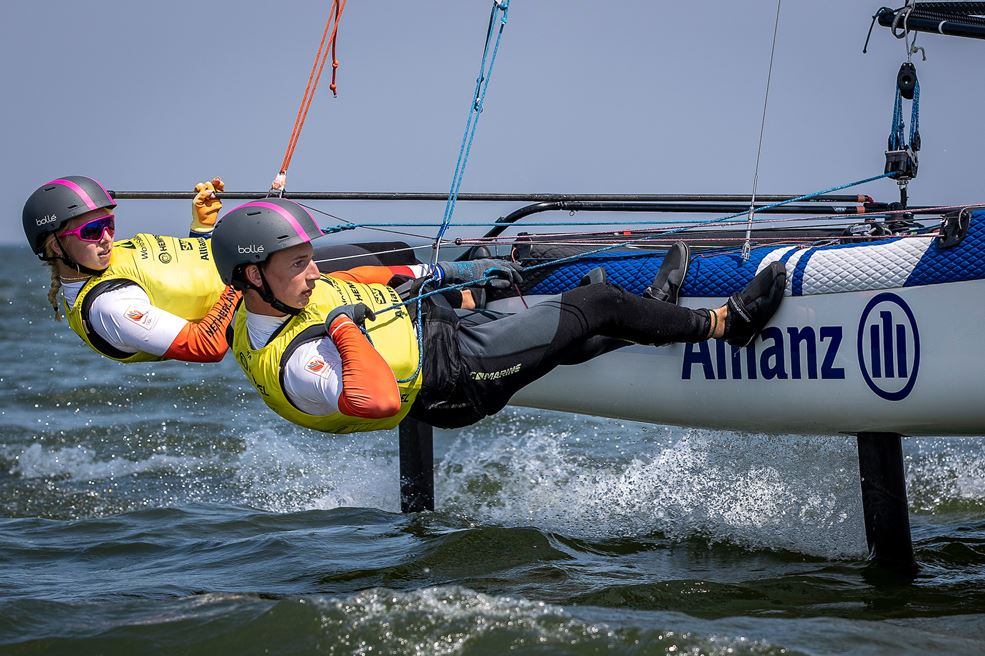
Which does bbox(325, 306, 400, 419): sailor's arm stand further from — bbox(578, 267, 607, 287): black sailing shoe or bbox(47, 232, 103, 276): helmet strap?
bbox(578, 267, 607, 287): black sailing shoe

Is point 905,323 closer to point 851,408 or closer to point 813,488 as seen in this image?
point 851,408

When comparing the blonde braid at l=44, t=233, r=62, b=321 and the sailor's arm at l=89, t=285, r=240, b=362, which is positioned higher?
the blonde braid at l=44, t=233, r=62, b=321

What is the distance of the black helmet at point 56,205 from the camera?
4.10m

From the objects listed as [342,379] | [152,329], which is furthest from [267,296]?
[152,329]

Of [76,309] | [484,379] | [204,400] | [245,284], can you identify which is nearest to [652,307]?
[484,379]

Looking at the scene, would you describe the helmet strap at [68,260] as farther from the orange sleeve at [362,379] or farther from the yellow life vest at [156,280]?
the orange sleeve at [362,379]

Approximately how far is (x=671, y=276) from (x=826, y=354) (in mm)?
674

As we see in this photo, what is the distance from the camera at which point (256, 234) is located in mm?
3602

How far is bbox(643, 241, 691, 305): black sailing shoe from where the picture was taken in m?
4.48

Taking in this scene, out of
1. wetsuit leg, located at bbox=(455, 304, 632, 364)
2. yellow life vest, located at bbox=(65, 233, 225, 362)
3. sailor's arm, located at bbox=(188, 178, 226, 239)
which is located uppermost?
sailor's arm, located at bbox=(188, 178, 226, 239)

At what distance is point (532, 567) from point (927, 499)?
2.37 m

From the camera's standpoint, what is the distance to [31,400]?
30.9 ft

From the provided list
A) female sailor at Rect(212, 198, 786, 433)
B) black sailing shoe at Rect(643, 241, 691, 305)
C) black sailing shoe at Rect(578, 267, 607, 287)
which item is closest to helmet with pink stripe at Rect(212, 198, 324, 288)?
female sailor at Rect(212, 198, 786, 433)

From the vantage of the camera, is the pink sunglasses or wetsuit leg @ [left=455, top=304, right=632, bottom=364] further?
wetsuit leg @ [left=455, top=304, right=632, bottom=364]
